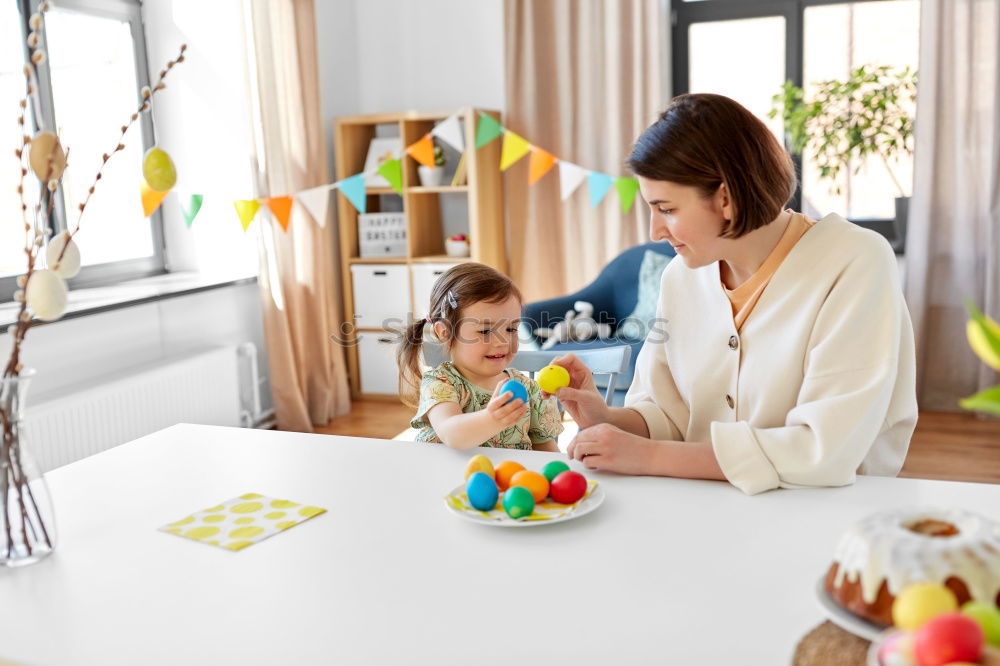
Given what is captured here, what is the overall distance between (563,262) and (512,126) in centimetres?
73

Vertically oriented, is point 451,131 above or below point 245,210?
above

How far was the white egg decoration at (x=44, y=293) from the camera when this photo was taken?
111 centimetres

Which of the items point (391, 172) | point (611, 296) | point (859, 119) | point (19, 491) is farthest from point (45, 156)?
point (859, 119)

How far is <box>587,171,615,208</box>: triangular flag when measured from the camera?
14.8 ft

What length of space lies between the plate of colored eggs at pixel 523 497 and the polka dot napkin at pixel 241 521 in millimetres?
208

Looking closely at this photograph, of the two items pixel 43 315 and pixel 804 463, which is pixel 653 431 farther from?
pixel 43 315

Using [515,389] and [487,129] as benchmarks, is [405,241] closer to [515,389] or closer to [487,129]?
[487,129]

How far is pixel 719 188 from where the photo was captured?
4.60 ft

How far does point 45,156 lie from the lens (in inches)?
42.8

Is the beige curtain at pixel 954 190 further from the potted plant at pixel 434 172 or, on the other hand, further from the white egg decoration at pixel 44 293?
the white egg decoration at pixel 44 293

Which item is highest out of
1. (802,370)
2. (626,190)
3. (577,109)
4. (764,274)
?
(577,109)

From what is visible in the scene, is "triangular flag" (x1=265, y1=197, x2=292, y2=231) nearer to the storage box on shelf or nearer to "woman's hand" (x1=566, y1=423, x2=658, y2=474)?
the storage box on shelf

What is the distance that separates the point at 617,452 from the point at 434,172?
3465 mm

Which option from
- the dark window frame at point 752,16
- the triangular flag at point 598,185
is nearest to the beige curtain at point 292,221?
the triangular flag at point 598,185
